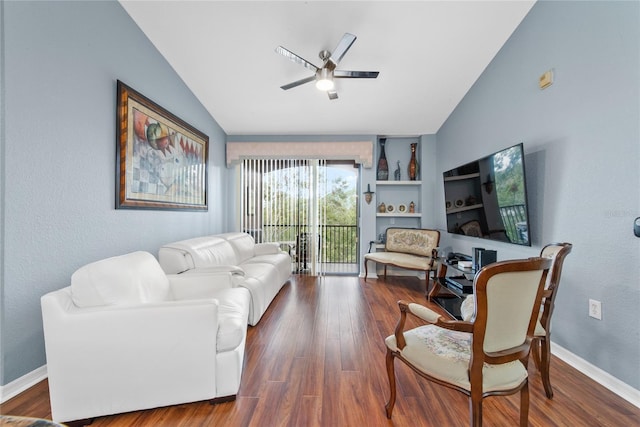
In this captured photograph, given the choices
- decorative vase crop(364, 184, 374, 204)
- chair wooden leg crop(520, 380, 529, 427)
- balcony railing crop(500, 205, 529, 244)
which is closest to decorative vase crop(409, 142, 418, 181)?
decorative vase crop(364, 184, 374, 204)

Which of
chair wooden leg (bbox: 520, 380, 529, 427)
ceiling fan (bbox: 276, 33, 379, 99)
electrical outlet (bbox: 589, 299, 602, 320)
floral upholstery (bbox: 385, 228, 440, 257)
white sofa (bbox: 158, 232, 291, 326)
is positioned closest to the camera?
chair wooden leg (bbox: 520, 380, 529, 427)

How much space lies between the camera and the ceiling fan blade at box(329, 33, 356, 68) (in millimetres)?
2195

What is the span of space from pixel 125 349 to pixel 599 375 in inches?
119

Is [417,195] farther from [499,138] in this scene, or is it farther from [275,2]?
[275,2]

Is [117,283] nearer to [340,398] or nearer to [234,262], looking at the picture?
[340,398]

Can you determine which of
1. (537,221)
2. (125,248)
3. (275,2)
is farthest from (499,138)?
(125,248)

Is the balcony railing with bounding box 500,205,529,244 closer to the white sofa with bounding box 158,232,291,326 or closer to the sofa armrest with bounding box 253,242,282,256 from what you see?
the white sofa with bounding box 158,232,291,326

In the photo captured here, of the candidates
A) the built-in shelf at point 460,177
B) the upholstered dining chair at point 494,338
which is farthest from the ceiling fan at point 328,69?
the upholstered dining chair at point 494,338

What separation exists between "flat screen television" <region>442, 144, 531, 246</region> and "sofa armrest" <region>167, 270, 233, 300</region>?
8.93 ft

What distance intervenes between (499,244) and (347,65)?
2.76 metres

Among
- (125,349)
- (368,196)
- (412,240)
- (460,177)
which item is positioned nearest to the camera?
(125,349)

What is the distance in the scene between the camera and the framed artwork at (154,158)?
2301 millimetres

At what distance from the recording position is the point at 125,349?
1364mm

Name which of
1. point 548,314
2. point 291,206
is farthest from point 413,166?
point 548,314
